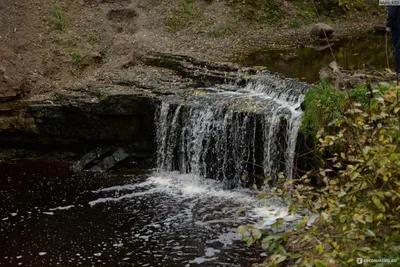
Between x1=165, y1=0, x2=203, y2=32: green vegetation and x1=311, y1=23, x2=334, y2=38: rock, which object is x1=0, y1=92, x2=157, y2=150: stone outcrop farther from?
x1=311, y1=23, x2=334, y2=38: rock

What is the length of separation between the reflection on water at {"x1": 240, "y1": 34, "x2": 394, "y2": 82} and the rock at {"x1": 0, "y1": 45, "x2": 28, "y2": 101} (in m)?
5.93

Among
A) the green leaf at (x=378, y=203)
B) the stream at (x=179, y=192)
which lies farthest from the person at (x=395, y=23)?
the green leaf at (x=378, y=203)

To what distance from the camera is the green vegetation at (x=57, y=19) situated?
15312 mm

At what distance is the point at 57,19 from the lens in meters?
15.5

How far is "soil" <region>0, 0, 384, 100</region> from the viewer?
13344mm

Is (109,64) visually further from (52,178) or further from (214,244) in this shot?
(214,244)

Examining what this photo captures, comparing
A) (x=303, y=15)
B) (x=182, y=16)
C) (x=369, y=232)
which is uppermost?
(x=303, y=15)

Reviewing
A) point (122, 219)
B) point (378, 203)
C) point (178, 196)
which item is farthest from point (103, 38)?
point (378, 203)

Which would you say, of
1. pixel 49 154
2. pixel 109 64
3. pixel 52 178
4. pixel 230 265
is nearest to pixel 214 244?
pixel 230 265

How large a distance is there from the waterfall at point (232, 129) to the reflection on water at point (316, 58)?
5.09 ft

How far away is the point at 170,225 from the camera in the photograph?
8.36m

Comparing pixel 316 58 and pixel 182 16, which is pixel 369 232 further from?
pixel 182 16

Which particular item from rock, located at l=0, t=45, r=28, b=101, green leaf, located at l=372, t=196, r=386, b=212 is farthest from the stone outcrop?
green leaf, located at l=372, t=196, r=386, b=212

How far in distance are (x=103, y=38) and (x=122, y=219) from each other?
8539 mm
